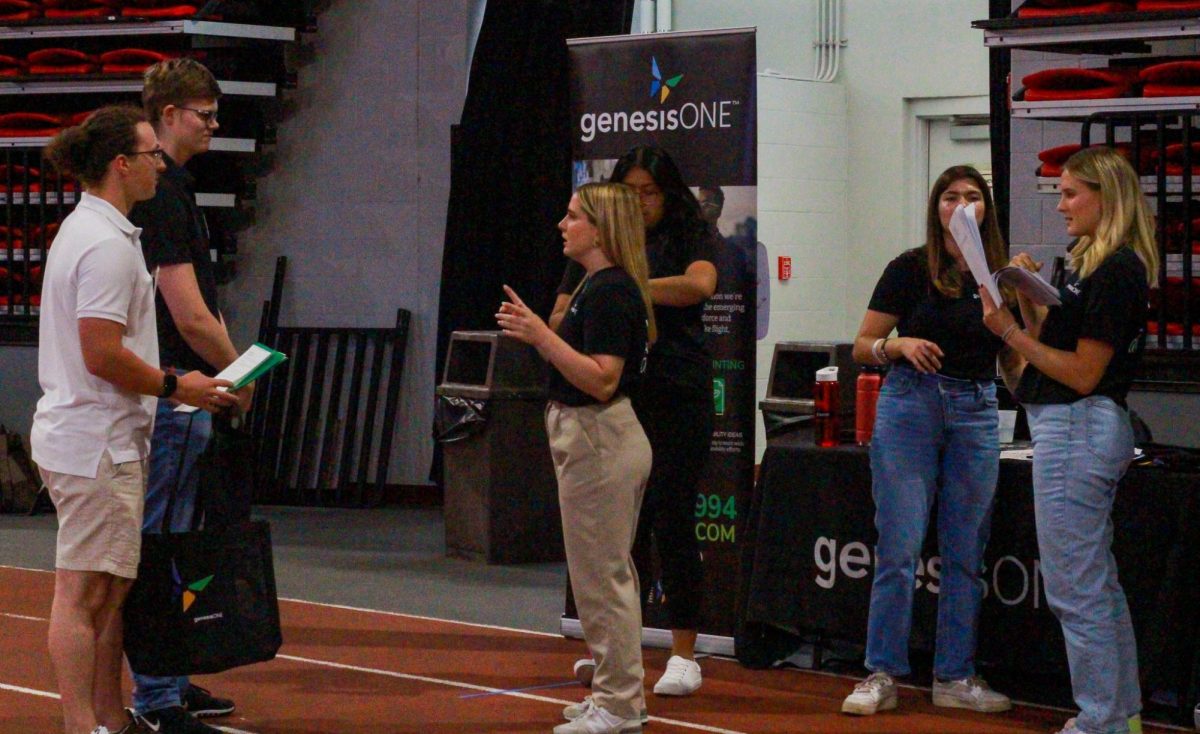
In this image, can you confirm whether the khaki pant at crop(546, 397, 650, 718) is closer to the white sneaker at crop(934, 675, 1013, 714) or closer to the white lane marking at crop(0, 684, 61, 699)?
the white sneaker at crop(934, 675, 1013, 714)

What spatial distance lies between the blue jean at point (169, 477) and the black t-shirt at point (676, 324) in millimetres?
1196

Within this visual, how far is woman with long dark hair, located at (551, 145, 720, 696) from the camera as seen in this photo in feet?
15.3

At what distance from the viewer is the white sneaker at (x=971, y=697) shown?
461cm

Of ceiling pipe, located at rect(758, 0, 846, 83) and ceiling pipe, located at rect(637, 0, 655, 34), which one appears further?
ceiling pipe, located at rect(637, 0, 655, 34)

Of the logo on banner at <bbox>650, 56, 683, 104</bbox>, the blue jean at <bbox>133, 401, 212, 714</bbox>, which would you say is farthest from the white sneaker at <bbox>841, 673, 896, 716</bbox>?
the logo on banner at <bbox>650, 56, 683, 104</bbox>

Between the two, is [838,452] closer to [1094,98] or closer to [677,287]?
[677,287]

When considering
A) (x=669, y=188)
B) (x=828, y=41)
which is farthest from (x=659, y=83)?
(x=828, y=41)

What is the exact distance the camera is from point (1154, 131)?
646 cm

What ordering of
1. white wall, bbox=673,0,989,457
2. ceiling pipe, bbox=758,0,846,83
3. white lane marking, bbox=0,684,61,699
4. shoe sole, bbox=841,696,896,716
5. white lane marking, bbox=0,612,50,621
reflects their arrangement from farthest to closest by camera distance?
1. ceiling pipe, bbox=758,0,846,83
2. white wall, bbox=673,0,989,457
3. white lane marking, bbox=0,612,50,621
4. white lane marking, bbox=0,684,61,699
5. shoe sole, bbox=841,696,896,716

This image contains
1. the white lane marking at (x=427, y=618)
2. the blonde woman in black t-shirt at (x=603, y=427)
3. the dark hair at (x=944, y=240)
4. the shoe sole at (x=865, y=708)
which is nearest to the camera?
the blonde woman in black t-shirt at (x=603, y=427)

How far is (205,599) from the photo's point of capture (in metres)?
4.05

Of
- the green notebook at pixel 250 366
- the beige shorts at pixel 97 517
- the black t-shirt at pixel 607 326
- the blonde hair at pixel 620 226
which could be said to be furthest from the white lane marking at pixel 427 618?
the beige shorts at pixel 97 517

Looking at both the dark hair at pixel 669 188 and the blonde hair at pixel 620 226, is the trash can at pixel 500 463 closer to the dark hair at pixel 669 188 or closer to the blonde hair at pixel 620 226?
the dark hair at pixel 669 188

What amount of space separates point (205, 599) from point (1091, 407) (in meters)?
2.24
